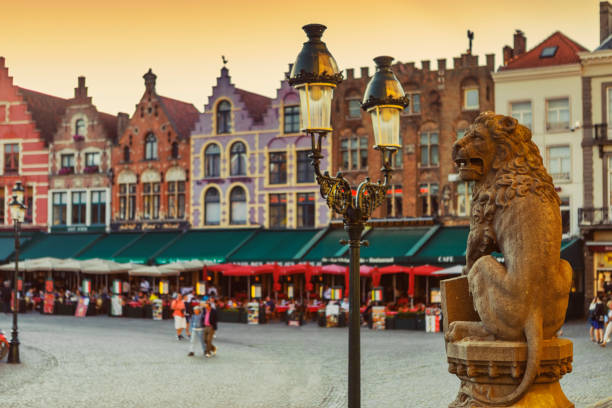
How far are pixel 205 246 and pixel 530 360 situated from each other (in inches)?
1257

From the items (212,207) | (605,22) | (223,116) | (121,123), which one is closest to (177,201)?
(212,207)

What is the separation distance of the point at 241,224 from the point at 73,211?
32.9 ft

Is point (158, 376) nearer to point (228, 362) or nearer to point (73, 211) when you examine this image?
point (228, 362)

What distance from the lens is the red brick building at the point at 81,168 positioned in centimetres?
4203

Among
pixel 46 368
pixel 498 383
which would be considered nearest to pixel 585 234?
pixel 46 368

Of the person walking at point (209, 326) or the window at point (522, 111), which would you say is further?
the window at point (522, 111)

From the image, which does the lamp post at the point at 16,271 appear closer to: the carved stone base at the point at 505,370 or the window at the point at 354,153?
the carved stone base at the point at 505,370

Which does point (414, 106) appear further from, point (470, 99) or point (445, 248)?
point (445, 248)

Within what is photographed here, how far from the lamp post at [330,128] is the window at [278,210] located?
27974mm

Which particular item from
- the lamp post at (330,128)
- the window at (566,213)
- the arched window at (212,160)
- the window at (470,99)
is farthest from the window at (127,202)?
the lamp post at (330,128)

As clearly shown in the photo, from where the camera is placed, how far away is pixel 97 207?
42094mm

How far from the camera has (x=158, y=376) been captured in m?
16.6

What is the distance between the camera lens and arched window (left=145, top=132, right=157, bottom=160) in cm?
4091

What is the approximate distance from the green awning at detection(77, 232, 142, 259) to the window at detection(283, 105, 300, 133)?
909cm
